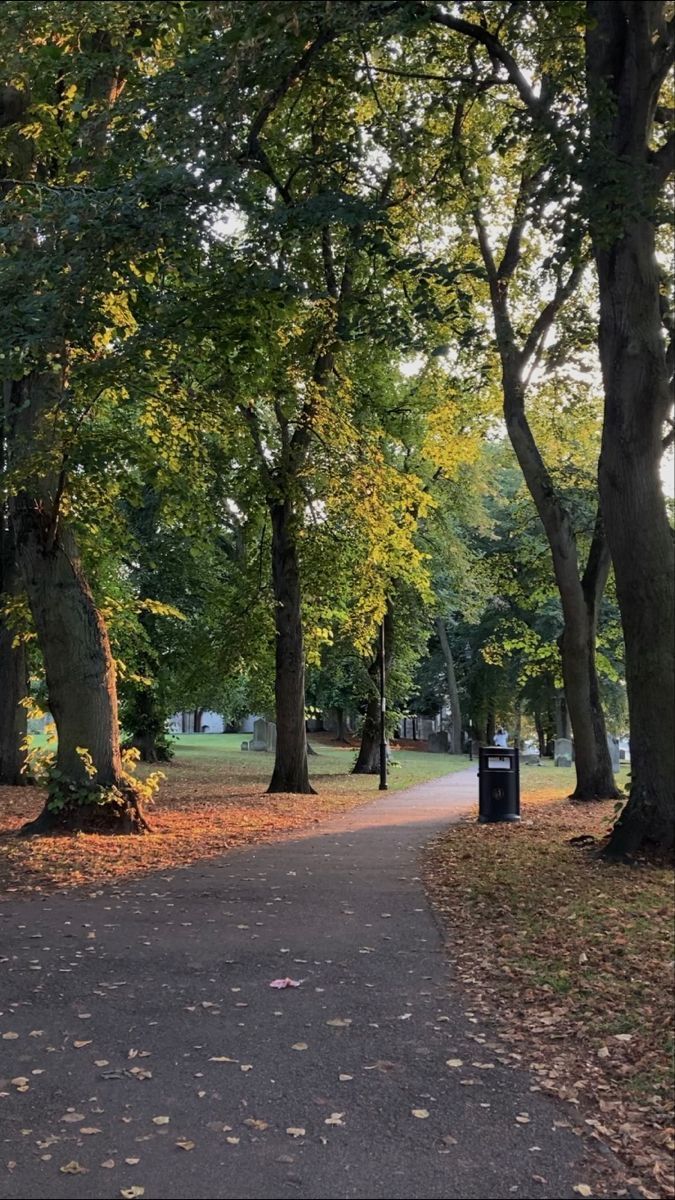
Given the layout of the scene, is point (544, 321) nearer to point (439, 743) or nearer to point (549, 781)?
point (549, 781)

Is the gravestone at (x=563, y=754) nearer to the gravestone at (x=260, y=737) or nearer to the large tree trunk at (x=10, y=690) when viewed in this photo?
the gravestone at (x=260, y=737)

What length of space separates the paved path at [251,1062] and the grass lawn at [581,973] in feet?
0.75

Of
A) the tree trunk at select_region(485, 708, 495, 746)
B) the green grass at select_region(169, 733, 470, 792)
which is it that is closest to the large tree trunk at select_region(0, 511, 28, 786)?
the green grass at select_region(169, 733, 470, 792)

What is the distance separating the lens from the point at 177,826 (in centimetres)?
1355

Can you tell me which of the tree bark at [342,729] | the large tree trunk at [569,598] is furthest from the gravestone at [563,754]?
the tree bark at [342,729]

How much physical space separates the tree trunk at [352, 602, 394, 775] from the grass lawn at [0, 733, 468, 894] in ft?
7.56

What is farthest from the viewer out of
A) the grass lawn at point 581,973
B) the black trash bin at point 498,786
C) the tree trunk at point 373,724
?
the tree trunk at point 373,724

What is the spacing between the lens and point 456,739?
166 ft

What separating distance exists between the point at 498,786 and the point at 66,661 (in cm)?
657

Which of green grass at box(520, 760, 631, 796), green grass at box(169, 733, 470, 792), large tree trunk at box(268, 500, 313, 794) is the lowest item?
green grass at box(169, 733, 470, 792)

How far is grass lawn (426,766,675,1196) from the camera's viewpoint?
4.18 m

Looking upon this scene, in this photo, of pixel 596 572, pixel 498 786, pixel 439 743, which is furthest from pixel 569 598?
pixel 439 743

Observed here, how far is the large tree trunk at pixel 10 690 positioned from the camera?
19.6 metres

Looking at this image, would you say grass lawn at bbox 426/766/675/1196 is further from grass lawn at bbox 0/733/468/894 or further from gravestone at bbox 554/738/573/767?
gravestone at bbox 554/738/573/767
